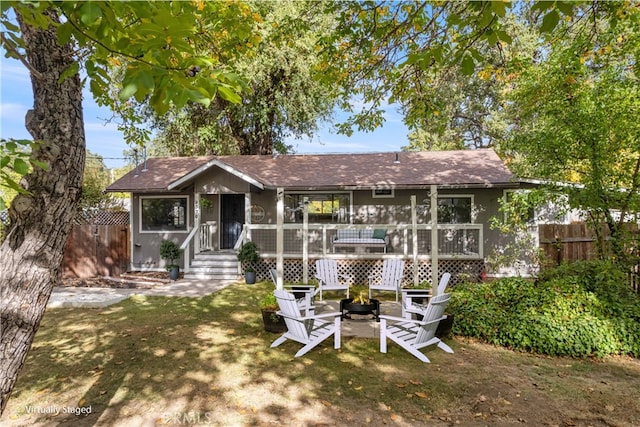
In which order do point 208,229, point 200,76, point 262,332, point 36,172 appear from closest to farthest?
point 200,76 → point 36,172 → point 262,332 → point 208,229

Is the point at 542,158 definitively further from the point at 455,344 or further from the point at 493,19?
the point at 493,19

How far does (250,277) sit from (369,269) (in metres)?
3.66

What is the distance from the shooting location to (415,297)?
24.1 ft

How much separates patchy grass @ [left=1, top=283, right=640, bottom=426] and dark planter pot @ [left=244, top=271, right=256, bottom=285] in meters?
4.67

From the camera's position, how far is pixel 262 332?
6.45 m

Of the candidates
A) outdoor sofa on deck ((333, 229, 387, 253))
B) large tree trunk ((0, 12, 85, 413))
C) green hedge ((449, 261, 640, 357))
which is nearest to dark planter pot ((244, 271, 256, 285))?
outdoor sofa on deck ((333, 229, 387, 253))

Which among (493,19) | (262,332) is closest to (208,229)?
(262,332)

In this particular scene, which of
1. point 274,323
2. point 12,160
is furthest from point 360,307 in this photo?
point 12,160

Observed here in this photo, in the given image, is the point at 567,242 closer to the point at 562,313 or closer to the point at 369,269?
the point at 369,269

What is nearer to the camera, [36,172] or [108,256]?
[36,172]

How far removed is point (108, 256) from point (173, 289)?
373 cm

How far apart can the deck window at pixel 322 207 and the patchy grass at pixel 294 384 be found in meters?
7.04

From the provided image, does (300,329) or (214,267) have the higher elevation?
(214,267)

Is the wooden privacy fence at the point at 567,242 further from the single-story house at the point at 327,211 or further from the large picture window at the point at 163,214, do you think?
the large picture window at the point at 163,214
